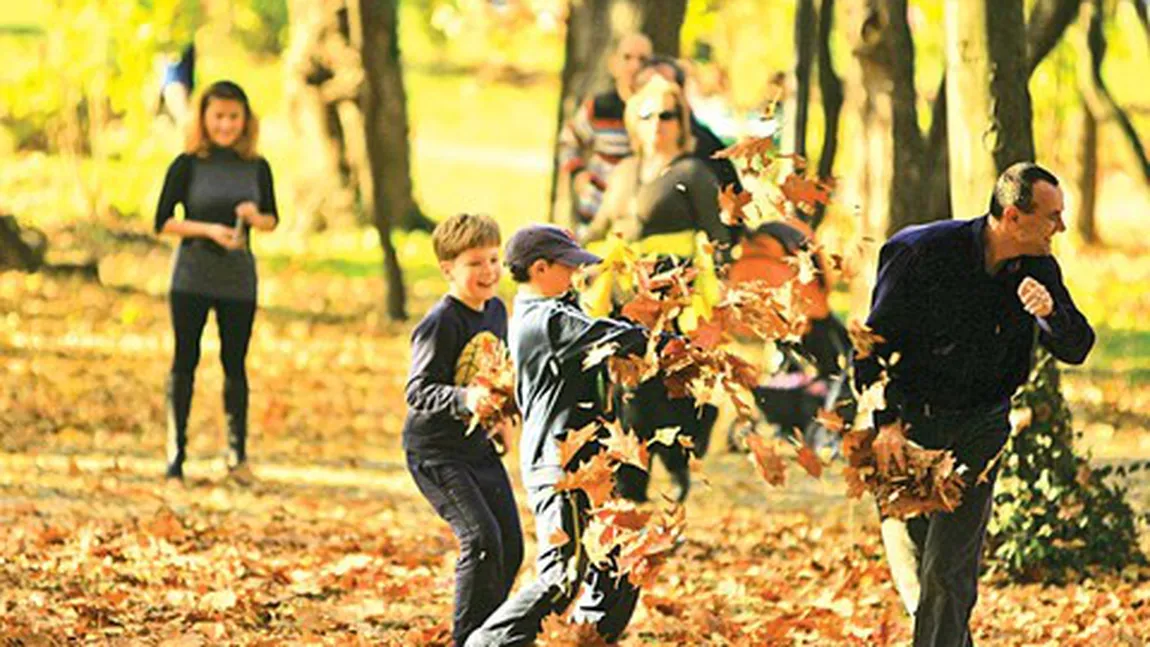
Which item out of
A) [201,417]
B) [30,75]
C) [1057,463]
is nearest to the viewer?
[1057,463]

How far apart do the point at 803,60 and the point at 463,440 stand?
914 centimetres

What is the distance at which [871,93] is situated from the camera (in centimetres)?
1541

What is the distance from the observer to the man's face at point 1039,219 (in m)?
7.70

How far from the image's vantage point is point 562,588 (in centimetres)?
788

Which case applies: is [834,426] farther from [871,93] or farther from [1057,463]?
[871,93]

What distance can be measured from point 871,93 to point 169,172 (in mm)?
4538

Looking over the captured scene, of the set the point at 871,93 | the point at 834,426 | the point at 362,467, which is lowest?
the point at 362,467

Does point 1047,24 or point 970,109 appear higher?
point 1047,24

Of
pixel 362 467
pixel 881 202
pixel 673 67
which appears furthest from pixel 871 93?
pixel 362 467

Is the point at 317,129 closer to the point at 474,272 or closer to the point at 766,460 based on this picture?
the point at 474,272

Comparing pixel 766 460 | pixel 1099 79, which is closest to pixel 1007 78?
pixel 766 460

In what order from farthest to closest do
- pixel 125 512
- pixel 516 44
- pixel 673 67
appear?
pixel 516 44, pixel 673 67, pixel 125 512

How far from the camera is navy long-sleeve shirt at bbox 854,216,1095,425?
311 inches

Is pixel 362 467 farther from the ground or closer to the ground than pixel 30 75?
closer to the ground
